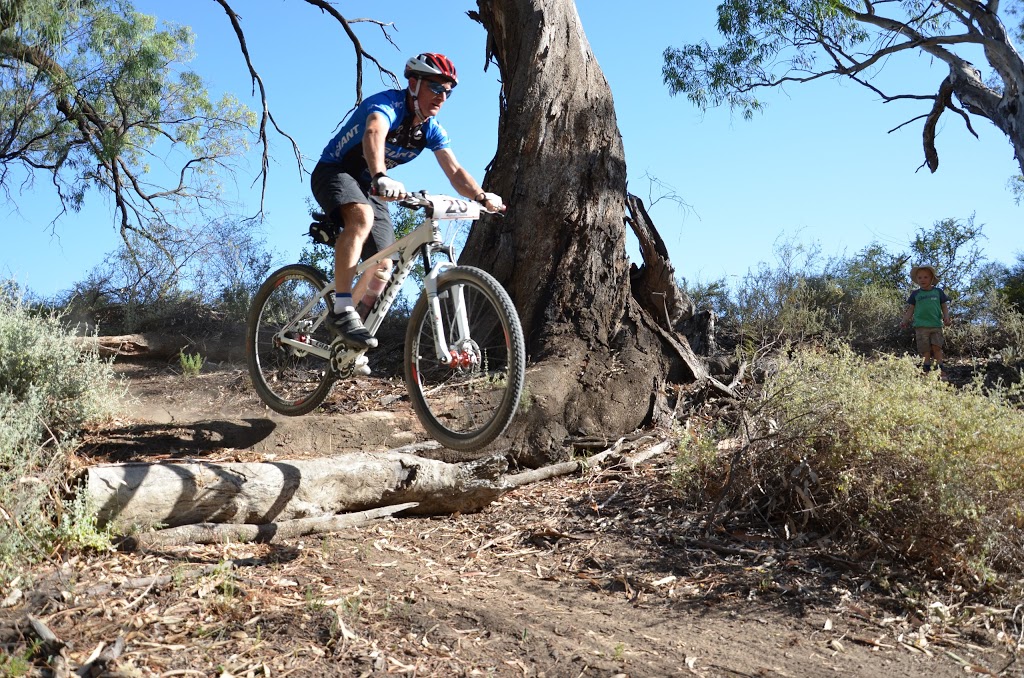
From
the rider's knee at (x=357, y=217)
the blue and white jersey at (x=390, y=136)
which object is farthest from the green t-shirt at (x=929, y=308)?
the rider's knee at (x=357, y=217)

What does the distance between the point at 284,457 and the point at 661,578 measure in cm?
258

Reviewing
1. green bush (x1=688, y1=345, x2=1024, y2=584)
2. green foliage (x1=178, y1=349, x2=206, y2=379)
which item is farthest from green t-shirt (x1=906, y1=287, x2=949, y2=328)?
green foliage (x1=178, y1=349, x2=206, y2=379)

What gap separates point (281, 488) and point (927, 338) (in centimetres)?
964

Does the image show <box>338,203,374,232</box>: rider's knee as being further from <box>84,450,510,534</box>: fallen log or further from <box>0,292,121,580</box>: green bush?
<box>0,292,121,580</box>: green bush

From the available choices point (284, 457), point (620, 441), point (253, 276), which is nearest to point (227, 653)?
point (284, 457)

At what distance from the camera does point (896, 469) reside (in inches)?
193

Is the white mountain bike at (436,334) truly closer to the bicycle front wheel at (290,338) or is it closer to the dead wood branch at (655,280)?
the bicycle front wheel at (290,338)

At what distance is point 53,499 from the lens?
4004mm

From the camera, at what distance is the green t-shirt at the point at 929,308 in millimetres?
10898

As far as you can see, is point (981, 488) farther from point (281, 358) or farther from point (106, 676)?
point (281, 358)

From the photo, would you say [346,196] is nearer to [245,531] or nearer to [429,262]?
[429,262]

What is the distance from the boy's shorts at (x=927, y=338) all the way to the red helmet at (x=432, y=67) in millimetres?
8882

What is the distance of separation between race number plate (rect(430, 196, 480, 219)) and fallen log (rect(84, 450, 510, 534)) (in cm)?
161

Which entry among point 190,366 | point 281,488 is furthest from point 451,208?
point 190,366
